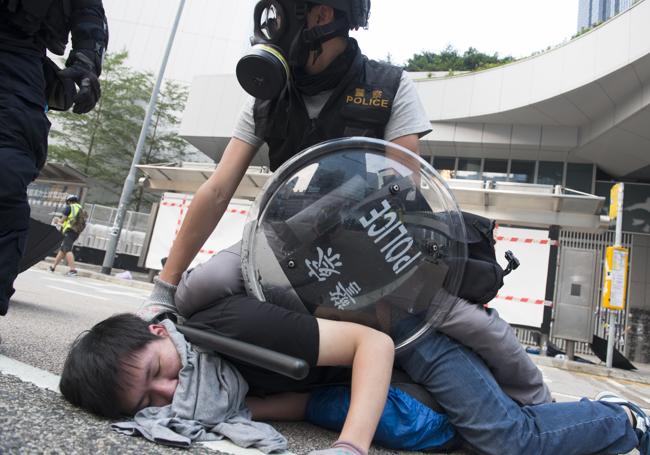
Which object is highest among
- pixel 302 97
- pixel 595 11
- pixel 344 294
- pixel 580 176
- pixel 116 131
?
pixel 595 11

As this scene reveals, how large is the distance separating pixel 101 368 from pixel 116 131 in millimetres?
22975

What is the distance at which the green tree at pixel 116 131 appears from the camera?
21.4 metres

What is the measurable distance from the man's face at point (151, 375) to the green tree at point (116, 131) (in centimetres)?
2144

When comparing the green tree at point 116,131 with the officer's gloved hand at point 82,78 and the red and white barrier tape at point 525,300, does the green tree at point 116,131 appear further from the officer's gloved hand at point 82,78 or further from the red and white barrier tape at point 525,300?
the officer's gloved hand at point 82,78

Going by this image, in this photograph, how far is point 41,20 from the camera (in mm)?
1781

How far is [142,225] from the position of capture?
1482cm

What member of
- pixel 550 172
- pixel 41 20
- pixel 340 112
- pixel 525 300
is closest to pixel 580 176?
pixel 550 172

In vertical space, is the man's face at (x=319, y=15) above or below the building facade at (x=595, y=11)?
below

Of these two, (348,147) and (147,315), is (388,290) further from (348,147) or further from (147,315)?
(147,315)

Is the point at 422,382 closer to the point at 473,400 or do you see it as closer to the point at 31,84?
the point at 473,400

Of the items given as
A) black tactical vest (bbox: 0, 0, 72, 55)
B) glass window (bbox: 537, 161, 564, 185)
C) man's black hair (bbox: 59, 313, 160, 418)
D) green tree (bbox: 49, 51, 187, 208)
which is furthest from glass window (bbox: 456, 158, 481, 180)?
man's black hair (bbox: 59, 313, 160, 418)

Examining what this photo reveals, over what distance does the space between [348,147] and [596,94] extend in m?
12.2

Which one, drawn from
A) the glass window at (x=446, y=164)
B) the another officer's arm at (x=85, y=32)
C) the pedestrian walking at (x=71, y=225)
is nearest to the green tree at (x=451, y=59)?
the glass window at (x=446, y=164)

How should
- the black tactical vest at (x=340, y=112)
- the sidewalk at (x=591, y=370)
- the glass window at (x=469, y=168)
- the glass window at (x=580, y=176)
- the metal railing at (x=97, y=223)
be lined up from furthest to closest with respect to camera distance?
1. the glass window at (x=469, y=168)
2. the metal railing at (x=97, y=223)
3. the glass window at (x=580, y=176)
4. the sidewalk at (x=591, y=370)
5. the black tactical vest at (x=340, y=112)
